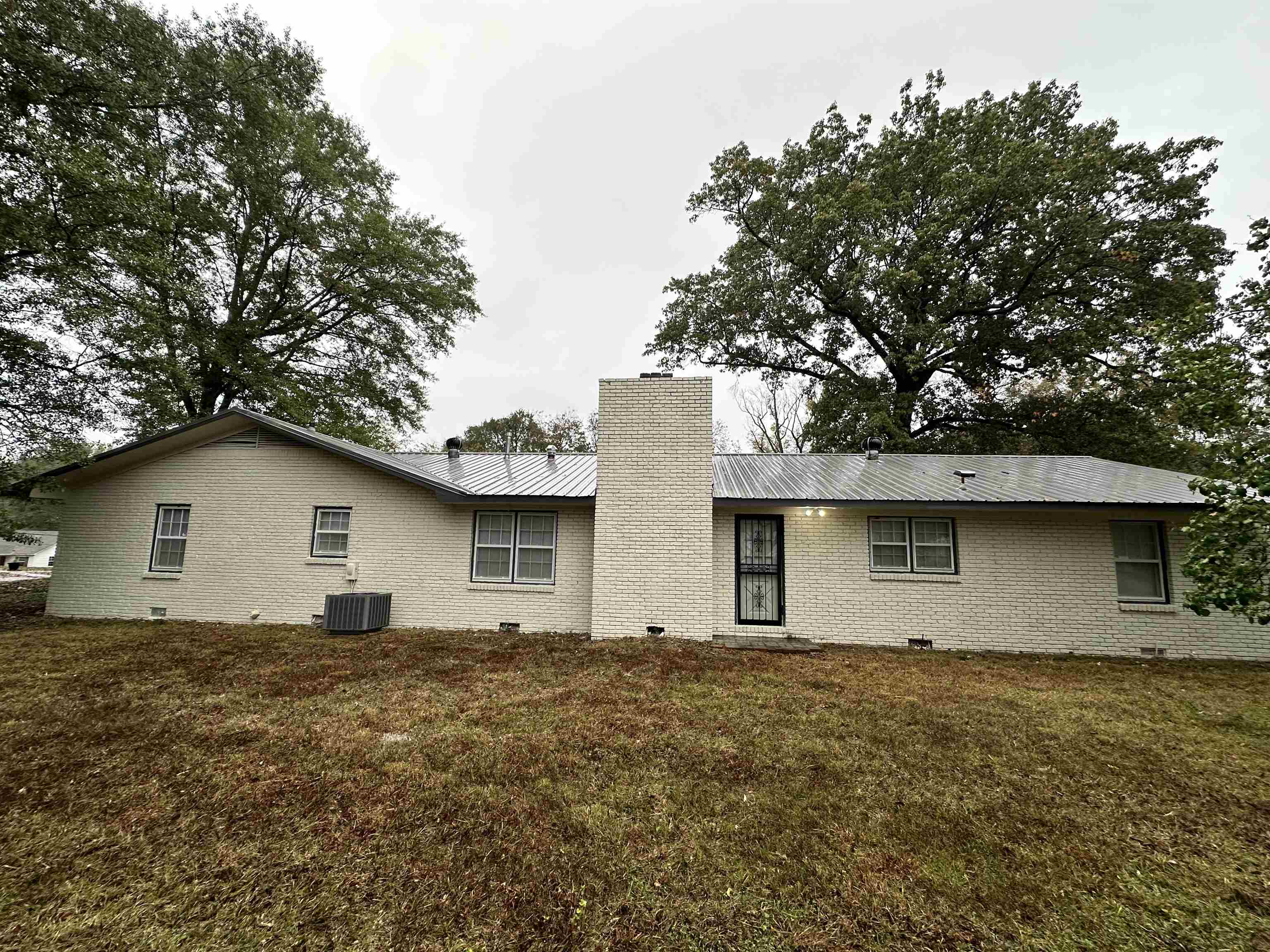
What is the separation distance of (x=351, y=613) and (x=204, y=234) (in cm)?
1529

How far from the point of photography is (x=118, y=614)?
Result: 32.3 ft

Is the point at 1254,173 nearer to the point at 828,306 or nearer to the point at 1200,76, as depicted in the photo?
the point at 1200,76

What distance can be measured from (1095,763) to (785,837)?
3.24m

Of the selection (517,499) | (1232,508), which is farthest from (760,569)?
(1232,508)

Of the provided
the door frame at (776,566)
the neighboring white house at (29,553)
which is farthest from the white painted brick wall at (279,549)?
the neighboring white house at (29,553)

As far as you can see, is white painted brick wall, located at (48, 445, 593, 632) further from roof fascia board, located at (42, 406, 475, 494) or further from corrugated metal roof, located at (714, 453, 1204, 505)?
corrugated metal roof, located at (714, 453, 1204, 505)

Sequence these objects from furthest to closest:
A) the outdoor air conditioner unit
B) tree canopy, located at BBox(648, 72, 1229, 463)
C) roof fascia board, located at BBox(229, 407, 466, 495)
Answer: tree canopy, located at BBox(648, 72, 1229, 463)
roof fascia board, located at BBox(229, 407, 466, 495)
the outdoor air conditioner unit

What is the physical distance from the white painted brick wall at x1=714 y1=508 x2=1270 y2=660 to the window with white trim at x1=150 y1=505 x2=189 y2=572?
37.8 feet

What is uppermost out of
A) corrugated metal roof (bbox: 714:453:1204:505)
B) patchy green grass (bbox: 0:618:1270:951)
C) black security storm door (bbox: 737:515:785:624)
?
corrugated metal roof (bbox: 714:453:1204:505)

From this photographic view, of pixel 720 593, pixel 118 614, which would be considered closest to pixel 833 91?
pixel 720 593

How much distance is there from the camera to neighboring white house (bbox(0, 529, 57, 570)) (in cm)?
2709

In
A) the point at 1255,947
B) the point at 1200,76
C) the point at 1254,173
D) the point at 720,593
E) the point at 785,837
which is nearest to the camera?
the point at 1255,947

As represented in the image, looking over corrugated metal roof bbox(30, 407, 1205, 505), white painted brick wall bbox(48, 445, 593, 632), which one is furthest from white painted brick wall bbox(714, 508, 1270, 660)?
white painted brick wall bbox(48, 445, 593, 632)

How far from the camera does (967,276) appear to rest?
17938mm
